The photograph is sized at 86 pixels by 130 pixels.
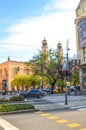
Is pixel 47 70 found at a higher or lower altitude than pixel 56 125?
higher

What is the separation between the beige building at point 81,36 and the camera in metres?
58.7

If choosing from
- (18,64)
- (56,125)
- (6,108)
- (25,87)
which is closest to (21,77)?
(25,87)

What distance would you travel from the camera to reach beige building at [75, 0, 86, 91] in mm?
58688

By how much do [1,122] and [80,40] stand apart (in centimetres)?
4520

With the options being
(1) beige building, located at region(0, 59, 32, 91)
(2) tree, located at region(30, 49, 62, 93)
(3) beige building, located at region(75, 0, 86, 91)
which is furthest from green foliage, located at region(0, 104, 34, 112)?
(1) beige building, located at region(0, 59, 32, 91)

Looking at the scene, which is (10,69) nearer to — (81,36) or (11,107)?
(81,36)

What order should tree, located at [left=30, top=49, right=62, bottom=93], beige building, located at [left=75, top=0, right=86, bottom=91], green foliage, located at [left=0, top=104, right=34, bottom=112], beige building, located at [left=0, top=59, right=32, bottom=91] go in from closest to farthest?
green foliage, located at [left=0, top=104, right=34, bottom=112] → beige building, located at [left=75, top=0, right=86, bottom=91] → tree, located at [left=30, top=49, right=62, bottom=93] → beige building, located at [left=0, top=59, right=32, bottom=91]

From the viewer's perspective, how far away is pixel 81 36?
193 ft

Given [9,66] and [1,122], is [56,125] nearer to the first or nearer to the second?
[1,122]

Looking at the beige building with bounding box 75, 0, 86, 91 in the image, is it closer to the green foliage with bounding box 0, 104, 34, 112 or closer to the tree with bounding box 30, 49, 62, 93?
the tree with bounding box 30, 49, 62, 93

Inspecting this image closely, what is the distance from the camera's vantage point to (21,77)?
9862 centimetres

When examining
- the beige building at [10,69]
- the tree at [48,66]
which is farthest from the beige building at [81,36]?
the beige building at [10,69]

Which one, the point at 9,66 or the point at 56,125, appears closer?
the point at 56,125

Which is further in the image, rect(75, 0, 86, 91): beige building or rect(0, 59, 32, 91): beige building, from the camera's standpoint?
rect(0, 59, 32, 91): beige building
